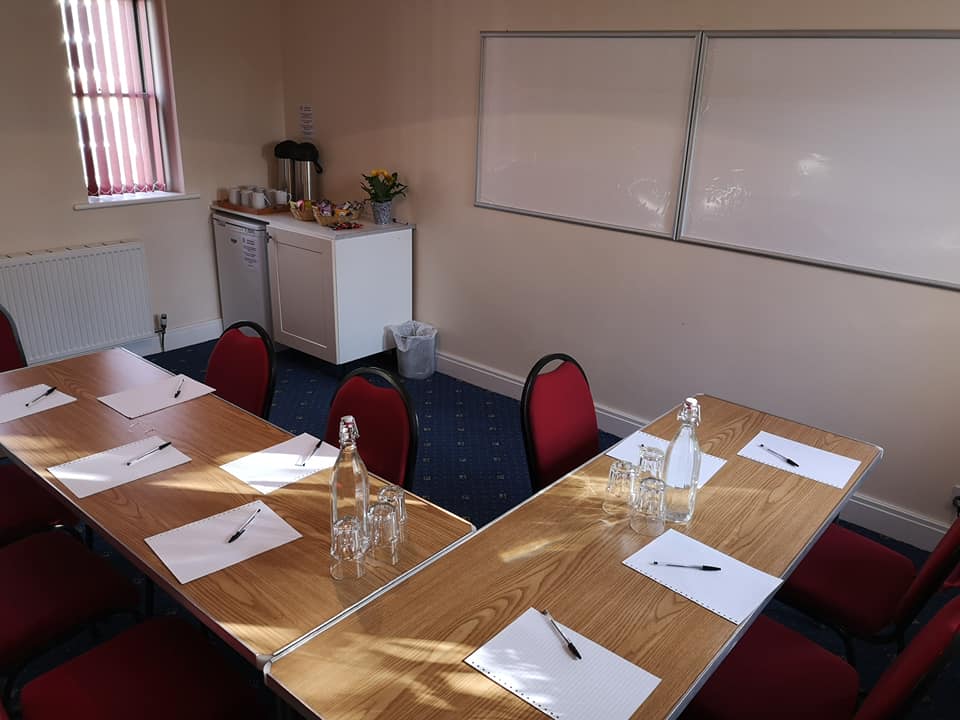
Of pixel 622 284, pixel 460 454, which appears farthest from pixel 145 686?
pixel 622 284

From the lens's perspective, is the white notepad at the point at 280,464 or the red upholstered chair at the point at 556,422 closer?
the white notepad at the point at 280,464

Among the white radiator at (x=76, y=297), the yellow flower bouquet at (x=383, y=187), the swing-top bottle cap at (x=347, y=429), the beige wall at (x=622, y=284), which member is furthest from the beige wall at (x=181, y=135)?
the swing-top bottle cap at (x=347, y=429)

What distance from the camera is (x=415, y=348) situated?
473 centimetres

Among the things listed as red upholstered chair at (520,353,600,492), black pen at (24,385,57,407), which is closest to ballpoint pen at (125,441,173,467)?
black pen at (24,385,57,407)

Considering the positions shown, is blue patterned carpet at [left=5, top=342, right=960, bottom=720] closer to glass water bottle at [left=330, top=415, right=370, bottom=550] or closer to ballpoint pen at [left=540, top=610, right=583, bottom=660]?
glass water bottle at [left=330, top=415, right=370, bottom=550]

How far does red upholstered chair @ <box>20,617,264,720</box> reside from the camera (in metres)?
1.65

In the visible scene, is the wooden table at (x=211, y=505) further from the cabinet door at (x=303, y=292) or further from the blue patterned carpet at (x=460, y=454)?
the cabinet door at (x=303, y=292)

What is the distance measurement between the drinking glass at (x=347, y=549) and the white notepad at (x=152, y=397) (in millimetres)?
1076

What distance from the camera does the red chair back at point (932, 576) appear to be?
6.35 feet

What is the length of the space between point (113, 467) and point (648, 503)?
149 centimetres

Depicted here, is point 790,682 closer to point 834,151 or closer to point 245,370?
point 245,370

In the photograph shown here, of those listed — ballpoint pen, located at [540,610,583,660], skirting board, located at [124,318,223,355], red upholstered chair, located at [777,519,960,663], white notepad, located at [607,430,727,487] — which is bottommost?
skirting board, located at [124,318,223,355]

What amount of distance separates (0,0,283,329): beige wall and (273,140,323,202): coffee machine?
0.56 feet

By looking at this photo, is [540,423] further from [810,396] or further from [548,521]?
[810,396]
